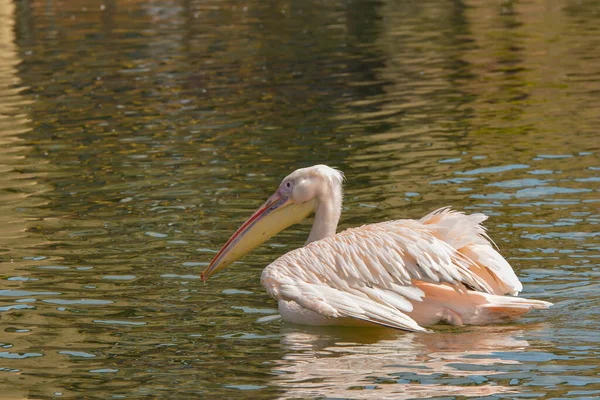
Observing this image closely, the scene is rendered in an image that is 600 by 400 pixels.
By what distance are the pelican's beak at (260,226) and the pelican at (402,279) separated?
45 cm

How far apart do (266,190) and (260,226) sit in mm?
2780

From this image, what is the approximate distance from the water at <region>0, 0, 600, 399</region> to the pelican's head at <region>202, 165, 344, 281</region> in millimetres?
319

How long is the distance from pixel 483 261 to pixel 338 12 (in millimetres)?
20831

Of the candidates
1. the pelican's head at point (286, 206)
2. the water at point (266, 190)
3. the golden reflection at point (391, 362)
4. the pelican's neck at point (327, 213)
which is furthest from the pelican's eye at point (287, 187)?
the golden reflection at point (391, 362)

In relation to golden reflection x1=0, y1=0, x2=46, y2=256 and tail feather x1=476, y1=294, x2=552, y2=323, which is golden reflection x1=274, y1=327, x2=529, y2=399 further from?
golden reflection x1=0, y1=0, x2=46, y2=256

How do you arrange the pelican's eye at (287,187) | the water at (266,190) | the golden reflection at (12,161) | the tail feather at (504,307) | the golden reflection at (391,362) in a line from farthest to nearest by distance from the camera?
the golden reflection at (12,161) → the pelican's eye at (287,187) → the tail feather at (504,307) → the water at (266,190) → the golden reflection at (391,362)

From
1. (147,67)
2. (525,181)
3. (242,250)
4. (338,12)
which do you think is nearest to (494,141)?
(525,181)

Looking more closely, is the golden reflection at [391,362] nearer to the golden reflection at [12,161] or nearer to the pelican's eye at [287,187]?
the pelican's eye at [287,187]

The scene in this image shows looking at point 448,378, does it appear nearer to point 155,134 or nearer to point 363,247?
point 363,247

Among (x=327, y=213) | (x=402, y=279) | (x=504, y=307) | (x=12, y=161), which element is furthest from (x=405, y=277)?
(x=12, y=161)

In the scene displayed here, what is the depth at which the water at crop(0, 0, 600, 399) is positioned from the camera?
542 cm

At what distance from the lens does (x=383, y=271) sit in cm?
596

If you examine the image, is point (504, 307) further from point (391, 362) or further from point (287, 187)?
point (287, 187)

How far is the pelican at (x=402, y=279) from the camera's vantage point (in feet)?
19.2
